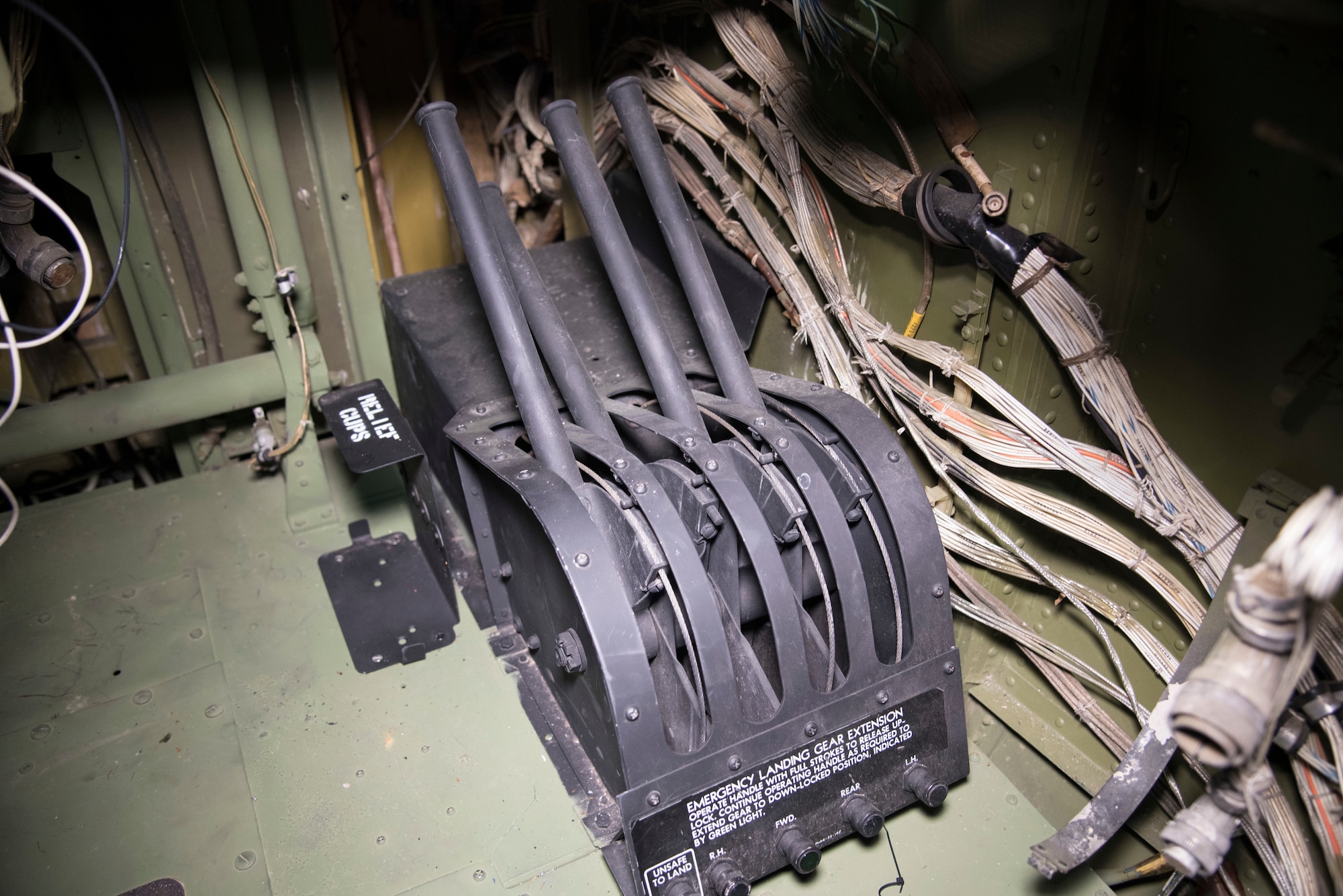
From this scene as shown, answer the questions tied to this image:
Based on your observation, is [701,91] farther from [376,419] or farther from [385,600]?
[385,600]

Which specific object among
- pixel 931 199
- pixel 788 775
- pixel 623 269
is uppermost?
pixel 931 199

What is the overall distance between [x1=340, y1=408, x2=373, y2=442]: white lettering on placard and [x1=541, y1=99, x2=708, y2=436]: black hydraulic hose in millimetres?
608

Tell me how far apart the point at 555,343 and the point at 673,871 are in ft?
3.07

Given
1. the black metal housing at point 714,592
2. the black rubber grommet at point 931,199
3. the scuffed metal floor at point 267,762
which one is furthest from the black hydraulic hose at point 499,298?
the black rubber grommet at point 931,199

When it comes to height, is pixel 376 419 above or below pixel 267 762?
above

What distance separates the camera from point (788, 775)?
1412 mm

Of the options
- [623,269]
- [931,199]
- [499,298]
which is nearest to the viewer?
[931,199]

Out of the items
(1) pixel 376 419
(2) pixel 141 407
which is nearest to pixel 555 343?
(1) pixel 376 419

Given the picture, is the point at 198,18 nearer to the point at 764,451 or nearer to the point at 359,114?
the point at 359,114

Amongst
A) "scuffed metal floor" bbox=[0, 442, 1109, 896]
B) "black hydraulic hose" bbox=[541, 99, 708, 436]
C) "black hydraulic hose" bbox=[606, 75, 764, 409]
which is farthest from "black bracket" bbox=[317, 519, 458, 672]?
"black hydraulic hose" bbox=[606, 75, 764, 409]

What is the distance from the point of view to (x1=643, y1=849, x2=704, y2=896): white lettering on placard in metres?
1.33

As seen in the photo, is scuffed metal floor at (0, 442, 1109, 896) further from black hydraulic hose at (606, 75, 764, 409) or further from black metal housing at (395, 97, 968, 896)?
black hydraulic hose at (606, 75, 764, 409)

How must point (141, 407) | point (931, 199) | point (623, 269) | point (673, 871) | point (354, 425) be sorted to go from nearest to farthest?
point (673, 871), point (931, 199), point (623, 269), point (354, 425), point (141, 407)

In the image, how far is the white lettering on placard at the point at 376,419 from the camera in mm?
1909
